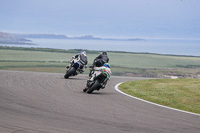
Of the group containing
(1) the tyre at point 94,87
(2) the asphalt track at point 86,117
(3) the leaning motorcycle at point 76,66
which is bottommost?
(2) the asphalt track at point 86,117

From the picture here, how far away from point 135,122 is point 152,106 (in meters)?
3.55

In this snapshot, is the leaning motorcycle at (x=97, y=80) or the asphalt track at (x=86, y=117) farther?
the leaning motorcycle at (x=97, y=80)

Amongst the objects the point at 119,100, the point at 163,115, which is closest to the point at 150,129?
the point at 163,115

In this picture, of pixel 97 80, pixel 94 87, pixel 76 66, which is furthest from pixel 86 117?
pixel 76 66

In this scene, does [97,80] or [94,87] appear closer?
[94,87]

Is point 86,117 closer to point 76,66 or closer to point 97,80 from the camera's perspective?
point 97,80

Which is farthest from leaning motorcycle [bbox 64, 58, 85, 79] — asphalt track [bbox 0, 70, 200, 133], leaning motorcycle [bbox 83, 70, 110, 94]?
asphalt track [bbox 0, 70, 200, 133]

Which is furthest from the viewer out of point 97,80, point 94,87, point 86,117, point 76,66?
point 76,66

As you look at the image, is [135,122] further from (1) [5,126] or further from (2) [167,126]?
(1) [5,126]

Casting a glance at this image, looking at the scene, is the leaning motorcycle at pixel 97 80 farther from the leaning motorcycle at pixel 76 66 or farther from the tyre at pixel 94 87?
the leaning motorcycle at pixel 76 66

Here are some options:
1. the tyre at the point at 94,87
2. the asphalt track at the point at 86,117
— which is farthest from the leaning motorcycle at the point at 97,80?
the asphalt track at the point at 86,117

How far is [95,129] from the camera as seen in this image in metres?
8.48

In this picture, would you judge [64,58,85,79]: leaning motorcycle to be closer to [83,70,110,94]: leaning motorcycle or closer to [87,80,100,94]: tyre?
[83,70,110,94]: leaning motorcycle

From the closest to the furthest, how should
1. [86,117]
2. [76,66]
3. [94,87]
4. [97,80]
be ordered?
[86,117] → [94,87] → [97,80] → [76,66]
